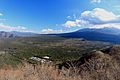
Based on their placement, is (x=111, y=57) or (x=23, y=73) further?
(x=111, y=57)

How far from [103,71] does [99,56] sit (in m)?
9.61

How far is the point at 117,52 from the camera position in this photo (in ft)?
110

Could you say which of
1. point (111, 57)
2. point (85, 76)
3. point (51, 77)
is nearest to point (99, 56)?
point (111, 57)

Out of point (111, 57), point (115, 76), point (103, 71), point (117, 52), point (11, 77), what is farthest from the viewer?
point (117, 52)

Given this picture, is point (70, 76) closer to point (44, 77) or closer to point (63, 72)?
point (63, 72)

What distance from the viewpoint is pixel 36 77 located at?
939 inches

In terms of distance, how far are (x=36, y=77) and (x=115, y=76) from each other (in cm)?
692

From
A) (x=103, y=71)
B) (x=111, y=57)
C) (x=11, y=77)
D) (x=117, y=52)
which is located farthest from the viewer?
(x=117, y=52)

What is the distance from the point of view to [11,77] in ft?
80.7

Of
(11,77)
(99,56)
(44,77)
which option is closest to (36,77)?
(44,77)

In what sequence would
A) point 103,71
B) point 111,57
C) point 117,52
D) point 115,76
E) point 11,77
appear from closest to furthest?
point 115,76
point 103,71
point 11,77
point 111,57
point 117,52

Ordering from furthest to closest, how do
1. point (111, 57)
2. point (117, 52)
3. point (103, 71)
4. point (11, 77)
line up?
point (117, 52), point (111, 57), point (11, 77), point (103, 71)

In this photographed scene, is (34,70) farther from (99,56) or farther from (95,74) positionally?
(99,56)

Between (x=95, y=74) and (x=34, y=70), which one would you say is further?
(x=34, y=70)
